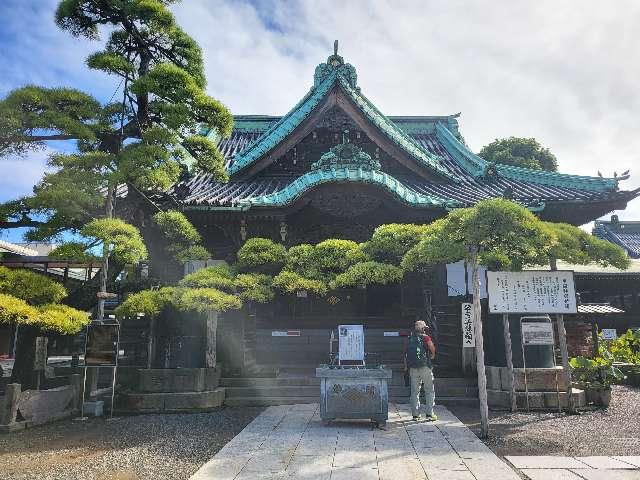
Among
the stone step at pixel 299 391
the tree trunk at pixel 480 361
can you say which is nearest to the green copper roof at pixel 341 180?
the tree trunk at pixel 480 361

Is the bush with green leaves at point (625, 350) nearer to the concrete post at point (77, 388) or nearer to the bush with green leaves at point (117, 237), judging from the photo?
the bush with green leaves at point (117, 237)

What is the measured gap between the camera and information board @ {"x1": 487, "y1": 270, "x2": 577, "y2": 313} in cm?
936

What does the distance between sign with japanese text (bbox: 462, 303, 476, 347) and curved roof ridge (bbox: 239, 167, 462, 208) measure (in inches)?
123

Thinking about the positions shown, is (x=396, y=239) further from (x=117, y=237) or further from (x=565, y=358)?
(x=117, y=237)

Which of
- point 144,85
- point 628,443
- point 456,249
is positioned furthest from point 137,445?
point 628,443

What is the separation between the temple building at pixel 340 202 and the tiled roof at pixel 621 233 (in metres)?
23.3

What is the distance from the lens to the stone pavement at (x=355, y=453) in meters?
5.54

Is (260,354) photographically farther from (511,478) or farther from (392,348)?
(511,478)

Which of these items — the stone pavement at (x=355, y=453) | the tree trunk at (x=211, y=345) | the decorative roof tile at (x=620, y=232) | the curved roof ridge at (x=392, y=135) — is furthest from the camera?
the decorative roof tile at (x=620, y=232)

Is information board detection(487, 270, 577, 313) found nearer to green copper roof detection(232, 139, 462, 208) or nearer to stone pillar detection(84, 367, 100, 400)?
green copper roof detection(232, 139, 462, 208)

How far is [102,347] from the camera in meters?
9.08

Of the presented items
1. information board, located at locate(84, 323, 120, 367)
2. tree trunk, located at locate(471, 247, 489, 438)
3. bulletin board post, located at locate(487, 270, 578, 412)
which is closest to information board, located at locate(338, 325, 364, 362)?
tree trunk, located at locate(471, 247, 489, 438)

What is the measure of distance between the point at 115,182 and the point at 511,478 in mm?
8929

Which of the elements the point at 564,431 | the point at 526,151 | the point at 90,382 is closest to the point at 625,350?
the point at 564,431
